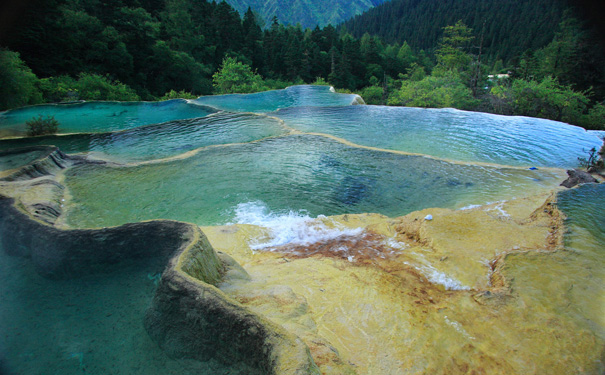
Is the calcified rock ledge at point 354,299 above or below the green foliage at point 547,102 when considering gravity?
below

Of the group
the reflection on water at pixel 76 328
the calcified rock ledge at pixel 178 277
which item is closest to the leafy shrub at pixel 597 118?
the calcified rock ledge at pixel 178 277

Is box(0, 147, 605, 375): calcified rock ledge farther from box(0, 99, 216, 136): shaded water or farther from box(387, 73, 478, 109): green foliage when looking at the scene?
box(387, 73, 478, 109): green foliage

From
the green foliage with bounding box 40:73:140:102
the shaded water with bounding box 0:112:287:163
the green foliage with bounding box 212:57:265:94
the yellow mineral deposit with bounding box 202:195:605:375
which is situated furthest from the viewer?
the green foliage with bounding box 212:57:265:94

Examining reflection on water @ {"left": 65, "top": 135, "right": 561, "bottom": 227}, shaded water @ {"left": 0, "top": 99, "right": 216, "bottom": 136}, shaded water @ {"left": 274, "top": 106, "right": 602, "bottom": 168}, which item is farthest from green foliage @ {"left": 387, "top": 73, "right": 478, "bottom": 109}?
shaded water @ {"left": 0, "top": 99, "right": 216, "bottom": 136}

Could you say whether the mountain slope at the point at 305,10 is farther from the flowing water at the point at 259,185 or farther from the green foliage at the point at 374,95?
the flowing water at the point at 259,185

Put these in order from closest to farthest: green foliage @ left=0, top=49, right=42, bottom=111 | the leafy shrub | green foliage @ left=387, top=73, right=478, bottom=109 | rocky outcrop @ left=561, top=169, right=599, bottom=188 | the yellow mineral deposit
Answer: the yellow mineral deposit, rocky outcrop @ left=561, top=169, right=599, bottom=188, green foliage @ left=0, top=49, right=42, bottom=111, the leafy shrub, green foliage @ left=387, top=73, right=478, bottom=109

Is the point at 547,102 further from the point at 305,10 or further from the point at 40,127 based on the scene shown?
the point at 305,10
